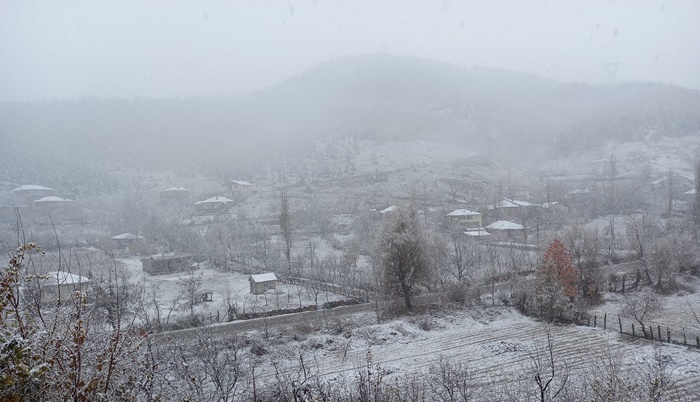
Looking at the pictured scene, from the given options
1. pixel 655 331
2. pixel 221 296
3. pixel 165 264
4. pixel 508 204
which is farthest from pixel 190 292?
pixel 508 204

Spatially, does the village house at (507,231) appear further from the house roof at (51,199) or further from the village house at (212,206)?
the house roof at (51,199)

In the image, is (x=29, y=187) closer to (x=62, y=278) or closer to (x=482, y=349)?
(x=62, y=278)

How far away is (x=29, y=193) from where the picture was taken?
187 feet

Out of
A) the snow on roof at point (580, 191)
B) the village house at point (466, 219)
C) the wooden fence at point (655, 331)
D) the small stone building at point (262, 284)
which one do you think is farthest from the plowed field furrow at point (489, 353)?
the snow on roof at point (580, 191)

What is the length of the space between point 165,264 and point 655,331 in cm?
3239

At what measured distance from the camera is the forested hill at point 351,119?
Answer: 8788cm

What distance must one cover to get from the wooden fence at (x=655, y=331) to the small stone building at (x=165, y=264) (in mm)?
29042

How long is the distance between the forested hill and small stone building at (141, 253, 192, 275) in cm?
4837

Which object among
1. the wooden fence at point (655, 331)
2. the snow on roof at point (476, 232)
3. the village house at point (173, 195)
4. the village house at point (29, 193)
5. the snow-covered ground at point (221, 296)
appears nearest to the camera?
the wooden fence at point (655, 331)

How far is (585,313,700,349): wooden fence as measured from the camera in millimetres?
16141

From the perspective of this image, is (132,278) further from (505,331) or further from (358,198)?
(358,198)

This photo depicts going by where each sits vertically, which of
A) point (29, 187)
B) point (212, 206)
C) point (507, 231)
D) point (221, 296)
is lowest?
point (507, 231)

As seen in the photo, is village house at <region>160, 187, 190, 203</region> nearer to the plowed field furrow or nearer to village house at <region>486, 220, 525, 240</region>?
village house at <region>486, 220, 525, 240</region>

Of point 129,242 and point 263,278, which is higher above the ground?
point 263,278
